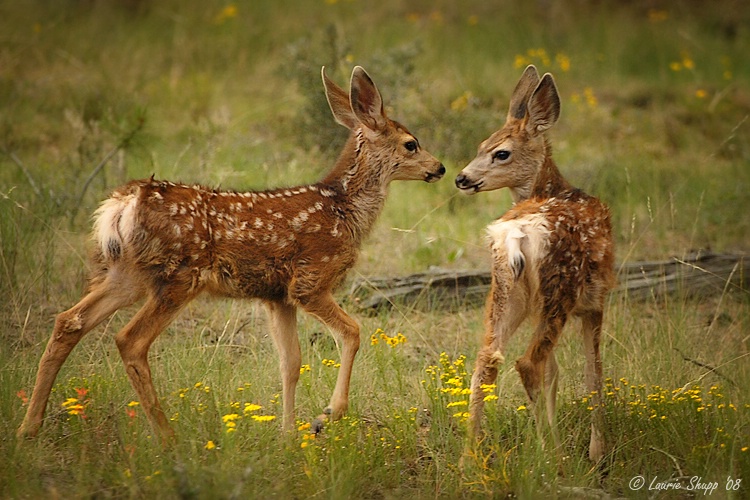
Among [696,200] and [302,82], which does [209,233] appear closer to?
[302,82]

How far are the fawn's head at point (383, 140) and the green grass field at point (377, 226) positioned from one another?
120cm

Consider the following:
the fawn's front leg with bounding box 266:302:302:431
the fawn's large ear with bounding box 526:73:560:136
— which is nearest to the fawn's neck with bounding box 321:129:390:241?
the fawn's front leg with bounding box 266:302:302:431

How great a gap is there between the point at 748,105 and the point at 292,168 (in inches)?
294

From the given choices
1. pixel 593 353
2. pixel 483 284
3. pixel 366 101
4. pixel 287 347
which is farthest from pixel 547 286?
pixel 483 284

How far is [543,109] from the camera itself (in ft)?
23.3

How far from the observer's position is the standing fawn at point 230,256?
220 inches

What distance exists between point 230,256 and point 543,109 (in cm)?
253

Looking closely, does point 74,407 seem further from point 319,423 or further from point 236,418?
point 319,423

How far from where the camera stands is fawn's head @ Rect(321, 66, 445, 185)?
6903 millimetres

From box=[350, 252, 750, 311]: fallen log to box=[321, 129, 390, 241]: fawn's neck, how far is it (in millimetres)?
1014

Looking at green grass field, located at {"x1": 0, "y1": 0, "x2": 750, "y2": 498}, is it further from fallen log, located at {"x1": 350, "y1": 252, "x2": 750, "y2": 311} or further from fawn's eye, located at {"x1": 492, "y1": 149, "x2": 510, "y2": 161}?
fawn's eye, located at {"x1": 492, "y1": 149, "x2": 510, "y2": 161}

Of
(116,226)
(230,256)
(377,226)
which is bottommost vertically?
(230,256)

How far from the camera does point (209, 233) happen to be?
19.0 feet

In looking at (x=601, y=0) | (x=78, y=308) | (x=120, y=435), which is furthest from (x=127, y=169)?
(x=601, y=0)
